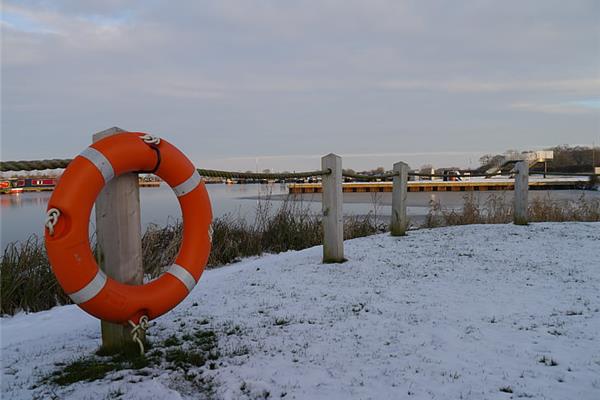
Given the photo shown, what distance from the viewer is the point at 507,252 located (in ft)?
14.4

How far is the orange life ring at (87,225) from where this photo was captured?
→ 1818mm

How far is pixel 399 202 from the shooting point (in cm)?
557

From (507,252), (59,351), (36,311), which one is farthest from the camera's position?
(507,252)

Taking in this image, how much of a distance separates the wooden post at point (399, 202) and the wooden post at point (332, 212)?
1.60 metres

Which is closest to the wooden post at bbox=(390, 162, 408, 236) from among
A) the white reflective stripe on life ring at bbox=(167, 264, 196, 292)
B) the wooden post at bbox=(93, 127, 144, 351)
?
the white reflective stripe on life ring at bbox=(167, 264, 196, 292)

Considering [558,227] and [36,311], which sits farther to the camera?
[558,227]

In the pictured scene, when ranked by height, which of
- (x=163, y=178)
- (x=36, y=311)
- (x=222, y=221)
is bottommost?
(x=36, y=311)

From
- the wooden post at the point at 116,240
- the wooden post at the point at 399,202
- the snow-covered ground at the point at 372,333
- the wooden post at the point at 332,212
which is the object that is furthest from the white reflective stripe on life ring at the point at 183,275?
the wooden post at the point at 399,202

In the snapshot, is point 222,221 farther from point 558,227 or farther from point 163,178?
point 558,227

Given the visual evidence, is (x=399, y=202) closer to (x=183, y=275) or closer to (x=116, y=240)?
(x=183, y=275)

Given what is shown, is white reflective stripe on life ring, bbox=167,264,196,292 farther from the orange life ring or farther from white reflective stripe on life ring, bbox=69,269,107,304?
white reflective stripe on life ring, bbox=69,269,107,304

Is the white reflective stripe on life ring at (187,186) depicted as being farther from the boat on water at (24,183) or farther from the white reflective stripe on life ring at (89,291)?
the boat on water at (24,183)

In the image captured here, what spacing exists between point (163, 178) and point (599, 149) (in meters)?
62.3

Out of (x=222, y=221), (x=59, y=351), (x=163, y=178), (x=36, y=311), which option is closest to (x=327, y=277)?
(x=163, y=178)
